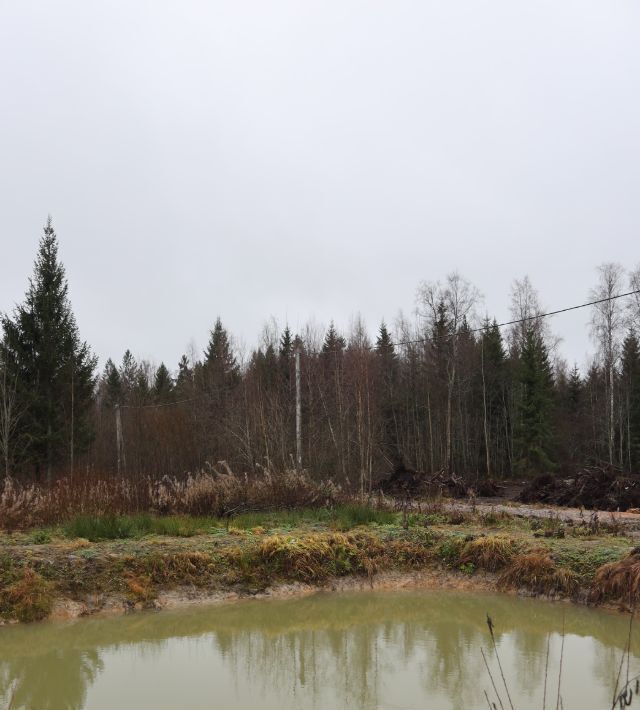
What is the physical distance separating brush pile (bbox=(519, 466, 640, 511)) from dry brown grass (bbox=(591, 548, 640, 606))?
7.98 meters

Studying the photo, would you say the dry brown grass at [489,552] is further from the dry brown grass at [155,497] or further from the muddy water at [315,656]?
the dry brown grass at [155,497]

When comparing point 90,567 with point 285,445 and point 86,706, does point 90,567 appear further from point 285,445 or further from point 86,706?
point 285,445

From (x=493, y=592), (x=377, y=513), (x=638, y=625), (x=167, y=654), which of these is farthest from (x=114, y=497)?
(x=638, y=625)

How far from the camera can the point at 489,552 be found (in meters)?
9.37

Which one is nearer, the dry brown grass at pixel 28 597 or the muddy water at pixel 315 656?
the muddy water at pixel 315 656

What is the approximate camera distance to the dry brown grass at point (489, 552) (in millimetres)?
9281

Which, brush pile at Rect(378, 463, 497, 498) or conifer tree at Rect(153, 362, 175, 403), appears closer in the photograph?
brush pile at Rect(378, 463, 497, 498)

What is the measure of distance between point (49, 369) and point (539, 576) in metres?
18.9

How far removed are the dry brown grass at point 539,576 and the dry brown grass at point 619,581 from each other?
0.39 meters

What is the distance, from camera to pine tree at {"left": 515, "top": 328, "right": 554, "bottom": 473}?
34.8 m

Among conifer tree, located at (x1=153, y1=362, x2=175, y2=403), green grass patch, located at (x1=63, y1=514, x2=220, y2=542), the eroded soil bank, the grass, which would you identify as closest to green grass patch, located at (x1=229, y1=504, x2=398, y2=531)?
the grass

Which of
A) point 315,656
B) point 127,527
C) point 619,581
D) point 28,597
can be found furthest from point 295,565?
point 619,581

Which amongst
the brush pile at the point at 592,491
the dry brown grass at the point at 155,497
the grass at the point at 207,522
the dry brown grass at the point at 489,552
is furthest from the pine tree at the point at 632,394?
the dry brown grass at the point at 489,552

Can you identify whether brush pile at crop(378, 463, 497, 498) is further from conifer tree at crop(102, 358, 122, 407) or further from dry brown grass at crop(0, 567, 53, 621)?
conifer tree at crop(102, 358, 122, 407)
